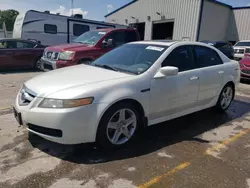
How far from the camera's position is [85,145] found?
11.6ft

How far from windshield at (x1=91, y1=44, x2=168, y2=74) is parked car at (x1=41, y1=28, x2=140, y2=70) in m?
3.05

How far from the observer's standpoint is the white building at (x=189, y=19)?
70.7 feet

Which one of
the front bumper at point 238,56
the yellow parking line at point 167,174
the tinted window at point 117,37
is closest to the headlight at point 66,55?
the tinted window at point 117,37

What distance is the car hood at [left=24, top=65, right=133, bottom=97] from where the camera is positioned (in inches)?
123

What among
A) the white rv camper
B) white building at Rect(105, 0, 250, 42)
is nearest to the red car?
the white rv camper

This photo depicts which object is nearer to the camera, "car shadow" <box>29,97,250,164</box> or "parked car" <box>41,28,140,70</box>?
"car shadow" <box>29,97,250,164</box>

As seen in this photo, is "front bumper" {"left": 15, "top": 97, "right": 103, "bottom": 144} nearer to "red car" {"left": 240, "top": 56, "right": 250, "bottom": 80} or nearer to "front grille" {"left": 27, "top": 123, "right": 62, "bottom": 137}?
"front grille" {"left": 27, "top": 123, "right": 62, "bottom": 137}

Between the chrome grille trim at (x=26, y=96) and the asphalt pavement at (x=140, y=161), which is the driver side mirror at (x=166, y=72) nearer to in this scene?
the asphalt pavement at (x=140, y=161)

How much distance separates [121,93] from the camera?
3.24 meters

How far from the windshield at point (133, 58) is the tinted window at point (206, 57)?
0.85 meters

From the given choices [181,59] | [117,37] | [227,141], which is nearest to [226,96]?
[227,141]

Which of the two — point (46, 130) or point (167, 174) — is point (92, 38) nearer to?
point (46, 130)

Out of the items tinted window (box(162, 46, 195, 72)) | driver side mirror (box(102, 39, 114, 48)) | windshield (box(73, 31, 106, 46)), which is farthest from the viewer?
windshield (box(73, 31, 106, 46))

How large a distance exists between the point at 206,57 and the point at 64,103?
3.04 m
